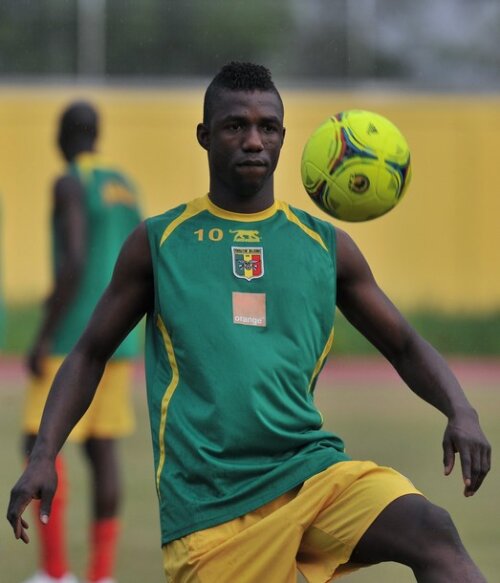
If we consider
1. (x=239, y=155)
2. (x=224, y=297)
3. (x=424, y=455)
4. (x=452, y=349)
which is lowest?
(x=452, y=349)

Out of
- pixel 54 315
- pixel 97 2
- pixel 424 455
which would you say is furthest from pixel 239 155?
pixel 97 2

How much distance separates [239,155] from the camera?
3.63 meters

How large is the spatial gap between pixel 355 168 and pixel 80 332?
2491 mm

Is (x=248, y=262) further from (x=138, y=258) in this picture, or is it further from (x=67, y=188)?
(x=67, y=188)

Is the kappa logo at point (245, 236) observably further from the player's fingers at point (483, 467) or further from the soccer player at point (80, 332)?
the soccer player at point (80, 332)

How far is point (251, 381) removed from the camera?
351 cm

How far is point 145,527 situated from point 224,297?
11.7ft

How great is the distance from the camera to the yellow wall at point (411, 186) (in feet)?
55.3

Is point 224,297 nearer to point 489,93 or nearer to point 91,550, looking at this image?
point 91,550

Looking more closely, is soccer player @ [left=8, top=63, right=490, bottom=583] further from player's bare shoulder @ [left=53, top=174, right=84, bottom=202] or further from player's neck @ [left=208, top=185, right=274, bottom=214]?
player's bare shoulder @ [left=53, top=174, right=84, bottom=202]

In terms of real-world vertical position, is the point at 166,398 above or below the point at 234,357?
below

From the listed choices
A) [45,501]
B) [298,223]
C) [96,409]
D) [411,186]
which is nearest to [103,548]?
[96,409]

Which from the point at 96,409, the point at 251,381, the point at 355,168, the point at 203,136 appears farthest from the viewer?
the point at 96,409

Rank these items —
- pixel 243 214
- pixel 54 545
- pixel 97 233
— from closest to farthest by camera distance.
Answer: pixel 243 214 → pixel 54 545 → pixel 97 233
